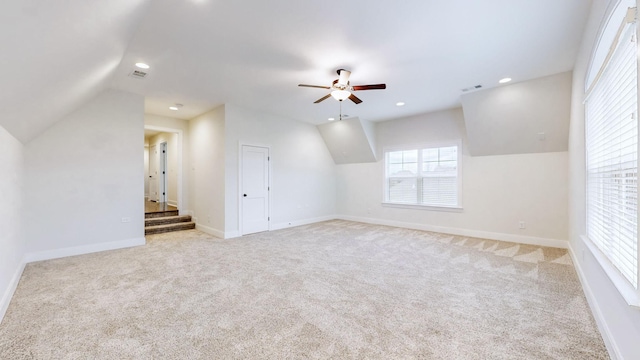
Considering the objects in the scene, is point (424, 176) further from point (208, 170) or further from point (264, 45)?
point (208, 170)

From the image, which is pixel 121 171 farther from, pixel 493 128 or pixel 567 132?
pixel 567 132

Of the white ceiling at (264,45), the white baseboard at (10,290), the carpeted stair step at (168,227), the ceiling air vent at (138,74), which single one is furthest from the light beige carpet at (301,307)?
the ceiling air vent at (138,74)

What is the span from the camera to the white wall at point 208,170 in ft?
18.2

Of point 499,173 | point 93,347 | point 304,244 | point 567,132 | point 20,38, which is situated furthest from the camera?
point 499,173

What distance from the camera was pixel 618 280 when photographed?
1740 mm

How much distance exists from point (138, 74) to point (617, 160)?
547 cm

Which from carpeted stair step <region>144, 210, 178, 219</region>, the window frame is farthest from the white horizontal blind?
carpeted stair step <region>144, 210, 178, 219</region>

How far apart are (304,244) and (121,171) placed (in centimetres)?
350

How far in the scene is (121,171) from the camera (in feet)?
15.4

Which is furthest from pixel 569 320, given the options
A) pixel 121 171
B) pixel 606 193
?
pixel 121 171

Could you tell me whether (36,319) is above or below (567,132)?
below

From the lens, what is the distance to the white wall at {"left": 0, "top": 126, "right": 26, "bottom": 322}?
103 inches

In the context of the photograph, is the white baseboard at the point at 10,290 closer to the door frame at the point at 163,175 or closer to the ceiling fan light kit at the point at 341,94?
the ceiling fan light kit at the point at 341,94

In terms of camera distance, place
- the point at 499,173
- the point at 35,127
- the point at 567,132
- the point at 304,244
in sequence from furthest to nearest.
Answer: the point at 499,173, the point at 304,244, the point at 567,132, the point at 35,127
